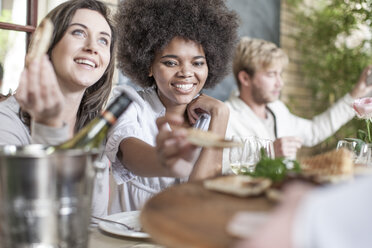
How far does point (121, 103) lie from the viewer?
2.69 feet

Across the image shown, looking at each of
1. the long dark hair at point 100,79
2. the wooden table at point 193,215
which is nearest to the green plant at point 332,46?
the long dark hair at point 100,79

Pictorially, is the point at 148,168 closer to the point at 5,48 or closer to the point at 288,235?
the point at 288,235

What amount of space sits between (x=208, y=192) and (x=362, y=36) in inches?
176

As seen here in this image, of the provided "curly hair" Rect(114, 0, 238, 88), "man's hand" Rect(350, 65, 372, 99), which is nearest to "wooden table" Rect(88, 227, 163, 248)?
"curly hair" Rect(114, 0, 238, 88)

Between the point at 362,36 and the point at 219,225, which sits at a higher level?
the point at 362,36

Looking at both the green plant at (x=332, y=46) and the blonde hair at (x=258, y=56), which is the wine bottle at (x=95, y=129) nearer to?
the blonde hair at (x=258, y=56)

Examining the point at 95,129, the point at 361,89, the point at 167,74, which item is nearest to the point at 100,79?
the point at 167,74

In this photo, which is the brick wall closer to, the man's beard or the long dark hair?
the man's beard

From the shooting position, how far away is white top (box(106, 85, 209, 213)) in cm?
169

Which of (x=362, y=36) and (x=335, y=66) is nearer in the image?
(x=335, y=66)

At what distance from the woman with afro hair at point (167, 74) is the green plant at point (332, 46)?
250 cm

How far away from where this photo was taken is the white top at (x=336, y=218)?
0.45m

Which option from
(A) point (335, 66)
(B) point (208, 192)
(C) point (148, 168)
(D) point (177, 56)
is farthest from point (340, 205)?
(A) point (335, 66)

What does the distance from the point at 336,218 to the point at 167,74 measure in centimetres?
135
